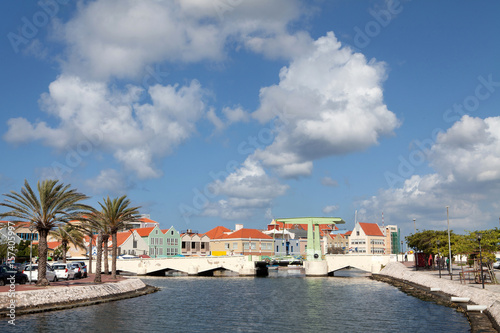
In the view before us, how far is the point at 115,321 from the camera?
32500mm

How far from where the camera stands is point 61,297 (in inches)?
1469

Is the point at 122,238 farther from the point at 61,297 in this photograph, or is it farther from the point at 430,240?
the point at 61,297

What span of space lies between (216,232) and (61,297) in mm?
113465

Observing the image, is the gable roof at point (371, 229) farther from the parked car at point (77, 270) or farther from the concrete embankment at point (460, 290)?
the parked car at point (77, 270)

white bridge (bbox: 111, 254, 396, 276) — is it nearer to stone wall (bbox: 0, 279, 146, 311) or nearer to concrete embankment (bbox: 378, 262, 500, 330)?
concrete embankment (bbox: 378, 262, 500, 330)

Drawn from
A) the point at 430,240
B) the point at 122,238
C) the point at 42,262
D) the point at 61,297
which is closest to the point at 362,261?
the point at 430,240

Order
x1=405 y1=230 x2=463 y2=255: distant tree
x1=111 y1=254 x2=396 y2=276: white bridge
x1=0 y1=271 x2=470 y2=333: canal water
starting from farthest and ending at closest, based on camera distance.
Answer: x1=111 y1=254 x2=396 y2=276: white bridge < x1=405 y1=230 x2=463 y2=255: distant tree < x1=0 y1=271 x2=470 y2=333: canal water

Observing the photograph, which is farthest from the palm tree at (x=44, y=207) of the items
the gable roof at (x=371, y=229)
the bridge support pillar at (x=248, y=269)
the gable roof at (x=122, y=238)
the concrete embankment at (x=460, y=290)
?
the gable roof at (x=371, y=229)

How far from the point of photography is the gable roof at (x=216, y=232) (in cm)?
14791

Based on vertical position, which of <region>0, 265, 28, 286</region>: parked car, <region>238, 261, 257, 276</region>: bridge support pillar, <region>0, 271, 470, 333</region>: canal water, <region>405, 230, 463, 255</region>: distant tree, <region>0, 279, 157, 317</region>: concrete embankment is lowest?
<region>238, 261, 257, 276</region>: bridge support pillar

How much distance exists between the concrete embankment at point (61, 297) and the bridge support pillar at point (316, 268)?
47198mm

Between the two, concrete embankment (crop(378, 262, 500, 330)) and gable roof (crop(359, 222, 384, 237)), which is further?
gable roof (crop(359, 222, 384, 237))

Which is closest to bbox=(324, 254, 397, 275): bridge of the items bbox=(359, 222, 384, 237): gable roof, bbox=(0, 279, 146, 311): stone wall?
bbox=(0, 279, 146, 311): stone wall

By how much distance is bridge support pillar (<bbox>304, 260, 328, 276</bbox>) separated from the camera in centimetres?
9131
